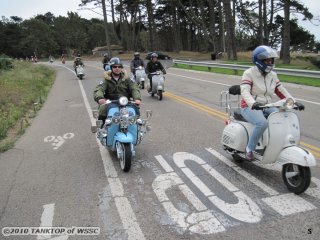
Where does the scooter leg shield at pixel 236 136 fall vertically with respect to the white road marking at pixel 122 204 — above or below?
above

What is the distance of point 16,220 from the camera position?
5098 mm

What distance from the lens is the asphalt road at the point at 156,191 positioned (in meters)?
4.63

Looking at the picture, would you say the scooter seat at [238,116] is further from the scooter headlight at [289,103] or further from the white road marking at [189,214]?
the white road marking at [189,214]

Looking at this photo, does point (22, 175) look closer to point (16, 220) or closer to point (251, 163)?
point (16, 220)

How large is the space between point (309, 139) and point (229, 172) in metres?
2.72

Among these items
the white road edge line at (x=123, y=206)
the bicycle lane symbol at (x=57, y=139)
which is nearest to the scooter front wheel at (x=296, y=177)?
the white road edge line at (x=123, y=206)

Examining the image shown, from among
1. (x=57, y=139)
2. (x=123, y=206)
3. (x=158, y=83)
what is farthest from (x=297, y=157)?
(x=158, y=83)

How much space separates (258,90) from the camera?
6.18 m

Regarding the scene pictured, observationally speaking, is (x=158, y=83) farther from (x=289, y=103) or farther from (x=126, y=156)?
(x=289, y=103)

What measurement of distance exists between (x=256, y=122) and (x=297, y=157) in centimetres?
85

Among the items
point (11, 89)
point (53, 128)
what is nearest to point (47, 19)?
point (11, 89)

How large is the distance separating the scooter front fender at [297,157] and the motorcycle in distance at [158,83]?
1030cm

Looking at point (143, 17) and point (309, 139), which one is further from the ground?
point (143, 17)

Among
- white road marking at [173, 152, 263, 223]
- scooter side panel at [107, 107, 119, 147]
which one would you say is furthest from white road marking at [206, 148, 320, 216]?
scooter side panel at [107, 107, 119, 147]
